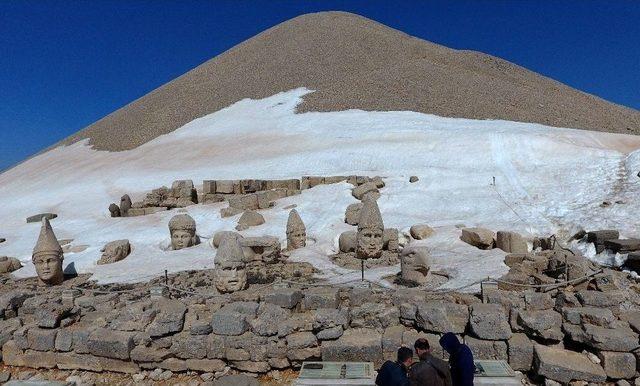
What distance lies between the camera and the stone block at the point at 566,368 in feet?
20.3

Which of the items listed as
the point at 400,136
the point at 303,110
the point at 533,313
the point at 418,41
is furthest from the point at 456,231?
the point at 418,41

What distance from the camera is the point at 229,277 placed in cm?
977

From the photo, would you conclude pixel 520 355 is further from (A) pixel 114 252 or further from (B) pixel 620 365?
(A) pixel 114 252

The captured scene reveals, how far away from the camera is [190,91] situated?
47781mm

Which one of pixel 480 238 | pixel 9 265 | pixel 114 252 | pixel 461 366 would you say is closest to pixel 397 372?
pixel 461 366

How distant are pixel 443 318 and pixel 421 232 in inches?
324

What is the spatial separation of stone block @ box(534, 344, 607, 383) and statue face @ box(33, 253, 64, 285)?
41.6 feet

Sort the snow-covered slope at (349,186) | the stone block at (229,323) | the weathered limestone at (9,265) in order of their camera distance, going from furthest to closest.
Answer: the snow-covered slope at (349,186) → the weathered limestone at (9,265) → the stone block at (229,323)

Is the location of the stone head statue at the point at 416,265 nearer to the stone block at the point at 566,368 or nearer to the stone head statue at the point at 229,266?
the stone head statue at the point at 229,266

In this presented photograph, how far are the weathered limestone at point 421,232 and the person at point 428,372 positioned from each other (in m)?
10.2

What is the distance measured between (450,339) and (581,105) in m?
41.1

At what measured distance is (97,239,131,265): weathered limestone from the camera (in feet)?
49.6

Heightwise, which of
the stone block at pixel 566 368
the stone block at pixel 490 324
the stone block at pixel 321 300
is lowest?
the stone block at pixel 566 368

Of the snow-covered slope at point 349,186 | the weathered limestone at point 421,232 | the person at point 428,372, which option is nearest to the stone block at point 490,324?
the person at point 428,372
